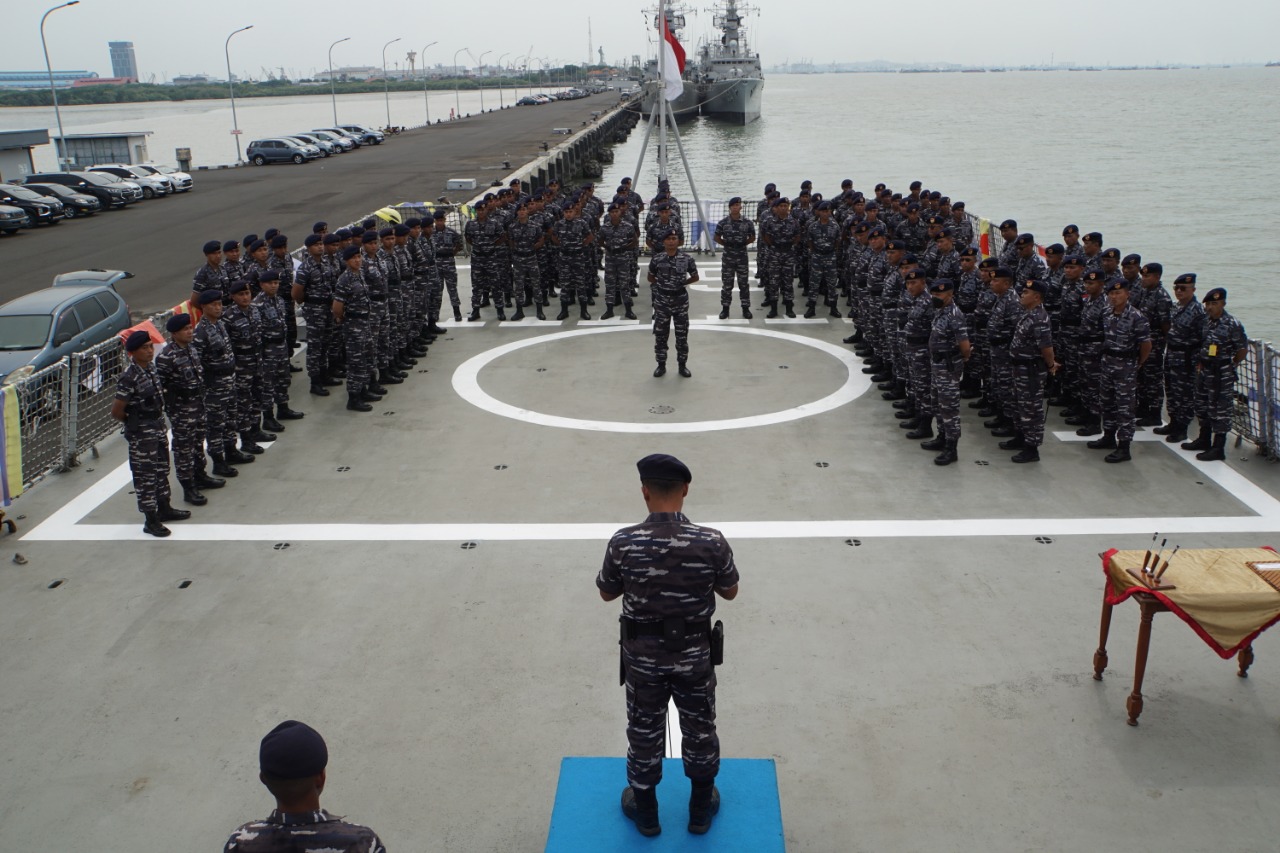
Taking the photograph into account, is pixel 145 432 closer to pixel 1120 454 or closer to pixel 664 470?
pixel 664 470

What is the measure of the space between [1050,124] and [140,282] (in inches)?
3127

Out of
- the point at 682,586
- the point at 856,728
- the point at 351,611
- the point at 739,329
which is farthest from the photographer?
the point at 739,329

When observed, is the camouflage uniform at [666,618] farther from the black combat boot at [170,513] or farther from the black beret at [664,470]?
the black combat boot at [170,513]

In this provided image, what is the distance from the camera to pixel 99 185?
34812mm

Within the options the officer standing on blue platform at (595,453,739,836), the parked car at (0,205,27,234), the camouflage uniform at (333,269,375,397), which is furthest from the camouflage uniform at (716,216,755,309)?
the parked car at (0,205,27,234)

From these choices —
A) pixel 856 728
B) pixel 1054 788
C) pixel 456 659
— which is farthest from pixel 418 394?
pixel 1054 788

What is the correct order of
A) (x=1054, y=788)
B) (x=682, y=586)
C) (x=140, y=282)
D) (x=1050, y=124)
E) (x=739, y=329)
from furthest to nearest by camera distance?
(x=1050, y=124)
(x=140, y=282)
(x=739, y=329)
(x=1054, y=788)
(x=682, y=586)

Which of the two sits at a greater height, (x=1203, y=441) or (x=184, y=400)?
(x=184, y=400)

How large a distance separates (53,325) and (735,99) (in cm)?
8385

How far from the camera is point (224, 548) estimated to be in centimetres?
771

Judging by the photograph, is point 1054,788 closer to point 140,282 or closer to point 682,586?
point 682,586

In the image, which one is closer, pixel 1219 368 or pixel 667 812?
pixel 667 812

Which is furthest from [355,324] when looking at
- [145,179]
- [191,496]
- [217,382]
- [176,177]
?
[176,177]

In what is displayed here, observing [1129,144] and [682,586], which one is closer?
[682,586]
